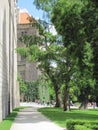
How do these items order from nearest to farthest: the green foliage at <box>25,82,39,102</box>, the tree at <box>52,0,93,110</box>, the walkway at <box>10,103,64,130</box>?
the walkway at <box>10,103,64,130</box> < the tree at <box>52,0,93,110</box> < the green foliage at <box>25,82,39,102</box>

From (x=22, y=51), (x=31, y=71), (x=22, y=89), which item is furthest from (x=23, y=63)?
(x=22, y=51)

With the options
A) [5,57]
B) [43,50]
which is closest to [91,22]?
[5,57]

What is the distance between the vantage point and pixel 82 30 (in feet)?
112

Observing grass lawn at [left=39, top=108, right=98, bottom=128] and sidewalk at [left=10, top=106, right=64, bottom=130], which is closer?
sidewalk at [left=10, top=106, right=64, bottom=130]

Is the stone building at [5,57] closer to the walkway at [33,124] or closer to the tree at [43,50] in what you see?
the walkway at [33,124]

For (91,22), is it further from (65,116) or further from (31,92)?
(31,92)

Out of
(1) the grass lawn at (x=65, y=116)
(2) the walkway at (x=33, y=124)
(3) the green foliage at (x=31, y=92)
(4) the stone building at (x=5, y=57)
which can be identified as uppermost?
(3) the green foliage at (x=31, y=92)

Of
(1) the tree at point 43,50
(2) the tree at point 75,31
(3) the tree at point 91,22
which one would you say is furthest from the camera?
(1) the tree at point 43,50

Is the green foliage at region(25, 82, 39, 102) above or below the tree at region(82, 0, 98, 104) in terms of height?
above

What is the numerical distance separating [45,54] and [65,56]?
2.44 metres

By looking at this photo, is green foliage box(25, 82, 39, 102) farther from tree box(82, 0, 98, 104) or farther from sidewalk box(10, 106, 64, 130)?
sidewalk box(10, 106, 64, 130)

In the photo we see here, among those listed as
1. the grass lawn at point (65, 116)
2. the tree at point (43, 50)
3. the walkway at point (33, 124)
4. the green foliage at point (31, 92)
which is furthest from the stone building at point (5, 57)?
the green foliage at point (31, 92)

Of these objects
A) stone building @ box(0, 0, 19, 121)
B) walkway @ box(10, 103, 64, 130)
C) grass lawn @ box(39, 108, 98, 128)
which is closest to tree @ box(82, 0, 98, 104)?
grass lawn @ box(39, 108, 98, 128)

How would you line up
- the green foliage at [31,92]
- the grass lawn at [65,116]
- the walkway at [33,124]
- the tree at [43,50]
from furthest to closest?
the green foliage at [31,92] < the tree at [43,50] < the grass lawn at [65,116] < the walkway at [33,124]
